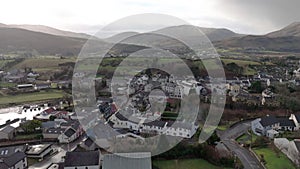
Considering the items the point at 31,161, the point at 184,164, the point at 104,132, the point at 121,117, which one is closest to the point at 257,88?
the point at 121,117

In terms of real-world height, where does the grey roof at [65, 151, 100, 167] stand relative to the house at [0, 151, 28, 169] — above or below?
above

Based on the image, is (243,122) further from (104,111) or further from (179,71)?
(179,71)

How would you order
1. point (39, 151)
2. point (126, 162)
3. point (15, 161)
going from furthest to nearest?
1. point (39, 151)
2. point (15, 161)
3. point (126, 162)

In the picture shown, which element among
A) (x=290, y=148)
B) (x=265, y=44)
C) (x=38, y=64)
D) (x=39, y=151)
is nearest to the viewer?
(x=290, y=148)

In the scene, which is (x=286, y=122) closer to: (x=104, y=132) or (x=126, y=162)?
(x=104, y=132)

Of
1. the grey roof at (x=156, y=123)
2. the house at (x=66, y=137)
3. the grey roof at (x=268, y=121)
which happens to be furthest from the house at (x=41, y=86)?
the grey roof at (x=268, y=121)

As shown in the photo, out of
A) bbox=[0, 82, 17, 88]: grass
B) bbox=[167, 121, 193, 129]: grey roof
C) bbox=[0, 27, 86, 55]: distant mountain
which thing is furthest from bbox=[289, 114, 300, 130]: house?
bbox=[0, 27, 86, 55]: distant mountain

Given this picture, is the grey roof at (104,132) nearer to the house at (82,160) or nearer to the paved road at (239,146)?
the house at (82,160)

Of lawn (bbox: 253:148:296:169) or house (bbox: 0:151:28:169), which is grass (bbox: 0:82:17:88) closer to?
house (bbox: 0:151:28:169)
